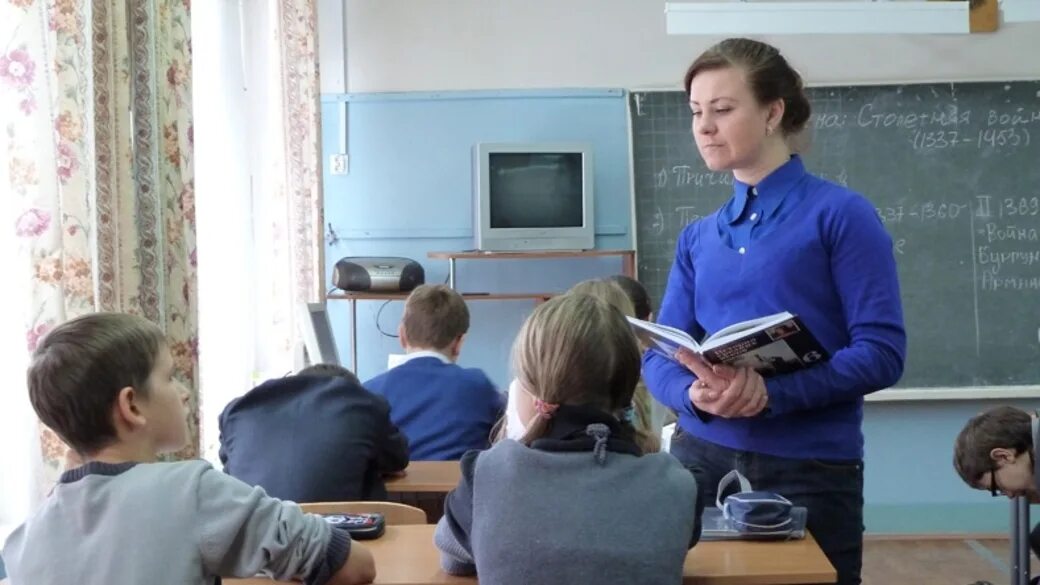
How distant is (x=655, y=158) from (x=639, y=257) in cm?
49

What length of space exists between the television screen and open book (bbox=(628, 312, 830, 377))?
10.8 ft

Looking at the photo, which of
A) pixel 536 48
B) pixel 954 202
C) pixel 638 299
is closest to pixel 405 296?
pixel 536 48

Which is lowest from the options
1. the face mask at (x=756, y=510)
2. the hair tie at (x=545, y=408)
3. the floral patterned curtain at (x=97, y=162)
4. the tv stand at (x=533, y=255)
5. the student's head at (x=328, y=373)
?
the face mask at (x=756, y=510)

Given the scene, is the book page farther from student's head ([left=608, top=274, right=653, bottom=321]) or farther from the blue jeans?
student's head ([left=608, top=274, right=653, bottom=321])

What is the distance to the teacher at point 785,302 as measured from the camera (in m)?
1.74

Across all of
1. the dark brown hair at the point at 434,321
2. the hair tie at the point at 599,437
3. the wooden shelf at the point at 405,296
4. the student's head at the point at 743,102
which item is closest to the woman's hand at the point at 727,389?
the hair tie at the point at 599,437

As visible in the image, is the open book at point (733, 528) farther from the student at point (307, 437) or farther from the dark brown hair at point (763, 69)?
the student at point (307, 437)

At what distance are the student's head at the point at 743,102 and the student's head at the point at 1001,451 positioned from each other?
130 cm

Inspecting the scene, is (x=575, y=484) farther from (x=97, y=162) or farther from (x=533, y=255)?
(x=533, y=255)

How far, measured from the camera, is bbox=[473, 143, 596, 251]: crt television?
5.03 meters

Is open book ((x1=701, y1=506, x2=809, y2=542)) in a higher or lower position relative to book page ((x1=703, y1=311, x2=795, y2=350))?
lower

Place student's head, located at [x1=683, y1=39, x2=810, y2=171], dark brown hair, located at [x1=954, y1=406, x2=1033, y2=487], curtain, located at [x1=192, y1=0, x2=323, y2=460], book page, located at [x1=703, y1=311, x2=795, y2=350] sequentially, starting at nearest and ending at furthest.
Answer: book page, located at [x1=703, y1=311, x2=795, y2=350] < student's head, located at [x1=683, y1=39, x2=810, y2=171] < dark brown hair, located at [x1=954, y1=406, x2=1033, y2=487] < curtain, located at [x1=192, y1=0, x2=323, y2=460]

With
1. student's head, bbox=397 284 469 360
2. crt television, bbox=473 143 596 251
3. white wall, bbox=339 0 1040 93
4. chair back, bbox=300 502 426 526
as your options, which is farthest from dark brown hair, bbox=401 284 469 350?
white wall, bbox=339 0 1040 93

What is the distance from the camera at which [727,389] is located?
1.76 metres
